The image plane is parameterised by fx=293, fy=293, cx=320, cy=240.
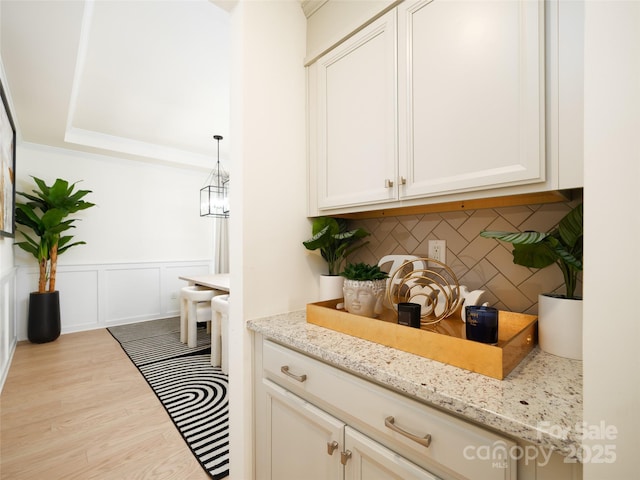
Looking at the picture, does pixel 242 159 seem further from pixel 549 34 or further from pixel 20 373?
pixel 20 373

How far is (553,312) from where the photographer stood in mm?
892

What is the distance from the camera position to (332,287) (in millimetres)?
1438

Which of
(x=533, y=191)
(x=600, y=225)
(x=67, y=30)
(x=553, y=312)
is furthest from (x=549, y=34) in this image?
(x=67, y=30)

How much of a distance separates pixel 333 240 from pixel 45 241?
12.8 ft

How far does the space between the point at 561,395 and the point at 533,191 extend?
54cm

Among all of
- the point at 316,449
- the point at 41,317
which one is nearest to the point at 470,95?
the point at 316,449

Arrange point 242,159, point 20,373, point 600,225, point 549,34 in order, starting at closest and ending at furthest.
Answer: point 600,225 < point 549,34 < point 242,159 < point 20,373

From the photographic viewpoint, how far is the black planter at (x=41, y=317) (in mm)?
3455

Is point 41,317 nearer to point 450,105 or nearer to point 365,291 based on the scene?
point 365,291

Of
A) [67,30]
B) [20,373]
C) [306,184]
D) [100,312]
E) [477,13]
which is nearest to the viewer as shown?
[477,13]

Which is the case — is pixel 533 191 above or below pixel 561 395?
above

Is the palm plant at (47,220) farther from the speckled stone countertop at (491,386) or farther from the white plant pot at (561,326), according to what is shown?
the white plant pot at (561,326)

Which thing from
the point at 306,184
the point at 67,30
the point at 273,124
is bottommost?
the point at 306,184

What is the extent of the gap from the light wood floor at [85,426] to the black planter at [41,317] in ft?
1.70
